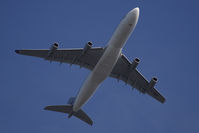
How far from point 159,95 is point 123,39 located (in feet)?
41.0

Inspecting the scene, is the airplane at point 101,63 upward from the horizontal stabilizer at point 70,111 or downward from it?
upward

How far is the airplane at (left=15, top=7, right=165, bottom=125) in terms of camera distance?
34.4 metres

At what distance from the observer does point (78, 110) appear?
42.5m

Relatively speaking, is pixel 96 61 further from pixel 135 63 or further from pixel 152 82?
pixel 152 82

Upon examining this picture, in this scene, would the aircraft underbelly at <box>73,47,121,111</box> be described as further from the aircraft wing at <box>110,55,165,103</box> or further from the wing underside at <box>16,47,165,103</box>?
the aircraft wing at <box>110,55,165,103</box>

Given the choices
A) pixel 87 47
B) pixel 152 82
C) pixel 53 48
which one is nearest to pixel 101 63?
pixel 87 47

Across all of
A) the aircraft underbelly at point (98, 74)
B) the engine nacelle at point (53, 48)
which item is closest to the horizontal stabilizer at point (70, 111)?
the aircraft underbelly at point (98, 74)

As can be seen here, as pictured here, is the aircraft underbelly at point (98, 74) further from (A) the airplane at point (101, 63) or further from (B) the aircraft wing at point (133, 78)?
(B) the aircraft wing at point (133, 78)

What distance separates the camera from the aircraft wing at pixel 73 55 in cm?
3738

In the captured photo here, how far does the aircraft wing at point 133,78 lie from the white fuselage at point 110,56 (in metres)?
5.03

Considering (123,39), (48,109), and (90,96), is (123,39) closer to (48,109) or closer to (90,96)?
(90,96)

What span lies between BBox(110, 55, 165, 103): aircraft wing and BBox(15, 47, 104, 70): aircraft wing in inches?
141

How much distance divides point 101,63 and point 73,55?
5.36 metres

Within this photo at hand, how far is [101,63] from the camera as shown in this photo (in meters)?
35.3
